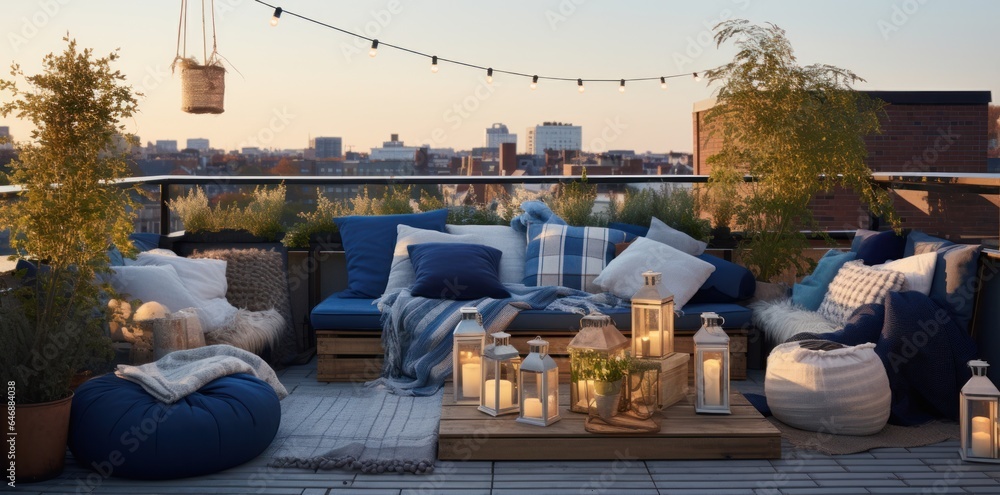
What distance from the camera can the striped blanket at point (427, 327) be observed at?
16.0ft

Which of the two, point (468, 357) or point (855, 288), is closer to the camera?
point (468, 357)

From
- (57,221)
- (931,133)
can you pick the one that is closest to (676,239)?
(57,221)

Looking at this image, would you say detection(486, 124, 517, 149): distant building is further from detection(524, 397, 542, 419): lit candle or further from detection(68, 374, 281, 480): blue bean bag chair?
detection(68, 374, 281, 480): blue bean bag chair

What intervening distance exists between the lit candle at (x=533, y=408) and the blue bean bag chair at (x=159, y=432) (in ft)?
3.43

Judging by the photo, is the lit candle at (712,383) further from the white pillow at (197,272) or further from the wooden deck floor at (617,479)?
the white pillow at (197,272)

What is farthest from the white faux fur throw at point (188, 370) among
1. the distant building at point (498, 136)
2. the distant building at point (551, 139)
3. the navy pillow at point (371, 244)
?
the distant building at point (551, 139)

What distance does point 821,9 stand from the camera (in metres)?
8.09

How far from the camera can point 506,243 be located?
5.93 m

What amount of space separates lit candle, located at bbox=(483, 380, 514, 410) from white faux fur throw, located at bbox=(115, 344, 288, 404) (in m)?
1.02

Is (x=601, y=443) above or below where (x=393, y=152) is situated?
below

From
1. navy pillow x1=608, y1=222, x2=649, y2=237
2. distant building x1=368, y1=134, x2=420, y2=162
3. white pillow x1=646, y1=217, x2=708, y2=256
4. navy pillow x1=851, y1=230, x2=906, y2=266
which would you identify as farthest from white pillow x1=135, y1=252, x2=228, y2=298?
distant building x1=368, y1=134, x2=420, y2=162

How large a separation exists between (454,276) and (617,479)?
6.30ft

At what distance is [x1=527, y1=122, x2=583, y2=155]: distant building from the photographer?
46.8 ft

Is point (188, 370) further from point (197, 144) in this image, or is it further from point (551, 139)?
point (551, 139)
